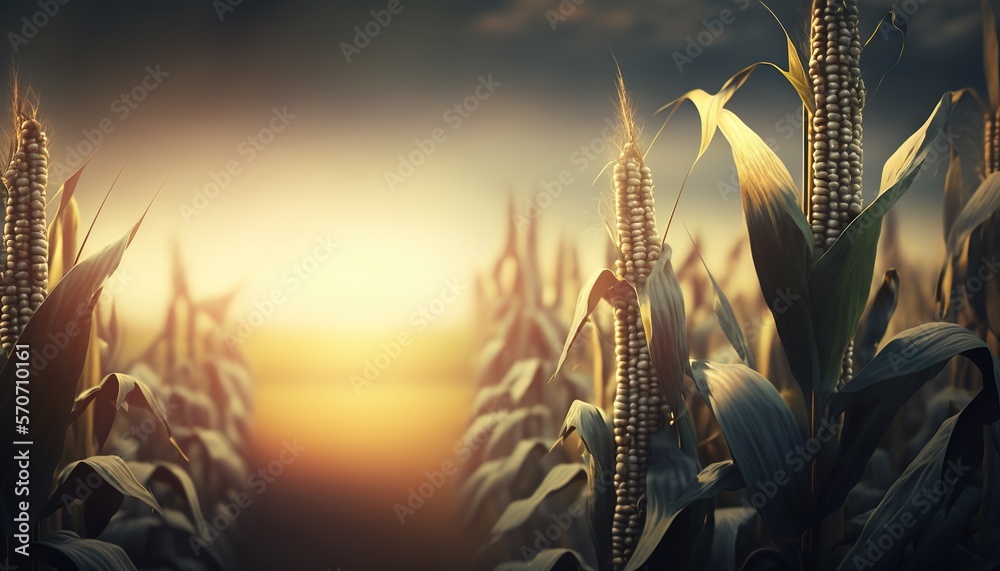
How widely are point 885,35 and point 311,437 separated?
6.23ft

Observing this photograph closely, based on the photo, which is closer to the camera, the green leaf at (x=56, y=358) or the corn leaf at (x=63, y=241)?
the green leaf at (x=56, y=358)

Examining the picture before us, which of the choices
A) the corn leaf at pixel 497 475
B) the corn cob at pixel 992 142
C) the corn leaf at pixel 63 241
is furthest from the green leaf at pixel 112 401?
the corn cob at pixel 992 142

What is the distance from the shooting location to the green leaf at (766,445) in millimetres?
1547

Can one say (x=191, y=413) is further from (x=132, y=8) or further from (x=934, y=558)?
(x=934, y=558)

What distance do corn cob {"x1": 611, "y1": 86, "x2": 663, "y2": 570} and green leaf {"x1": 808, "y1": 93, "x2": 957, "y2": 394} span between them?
1.18ft

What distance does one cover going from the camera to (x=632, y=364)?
1.73 metres

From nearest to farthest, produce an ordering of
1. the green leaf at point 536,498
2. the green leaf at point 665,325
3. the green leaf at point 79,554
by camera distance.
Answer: the green leaf at point 665,325, the green leaf at point 79,554, the green leaf at point 536,498

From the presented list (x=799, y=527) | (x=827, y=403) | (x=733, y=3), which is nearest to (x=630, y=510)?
(x=799, y=527)

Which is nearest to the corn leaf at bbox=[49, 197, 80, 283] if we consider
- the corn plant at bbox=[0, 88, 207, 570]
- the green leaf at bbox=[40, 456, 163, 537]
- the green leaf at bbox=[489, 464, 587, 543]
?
the corn plant at bbox=[0, 88, 207, 570]

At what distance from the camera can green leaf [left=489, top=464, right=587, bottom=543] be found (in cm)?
189

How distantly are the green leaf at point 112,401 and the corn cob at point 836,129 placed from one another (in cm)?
161

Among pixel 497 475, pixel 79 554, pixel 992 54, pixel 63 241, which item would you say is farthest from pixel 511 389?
pixel 992 54

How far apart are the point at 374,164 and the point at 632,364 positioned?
91cm

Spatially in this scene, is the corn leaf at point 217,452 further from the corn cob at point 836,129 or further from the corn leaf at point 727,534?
the corn cob at point 836,129
